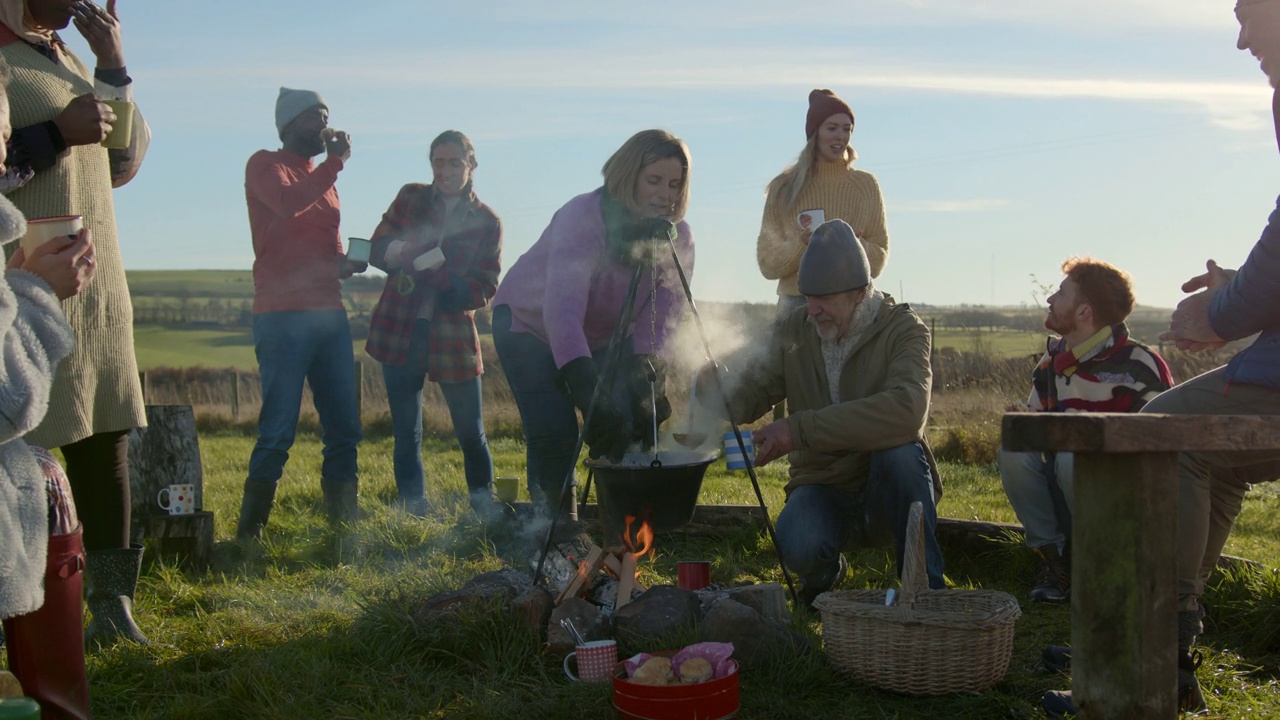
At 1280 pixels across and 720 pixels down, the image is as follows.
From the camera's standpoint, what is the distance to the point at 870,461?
13.4 ft

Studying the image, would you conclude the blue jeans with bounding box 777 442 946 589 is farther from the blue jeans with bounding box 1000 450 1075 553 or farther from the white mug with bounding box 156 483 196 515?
the white mug with bounding box 156 483 196 515

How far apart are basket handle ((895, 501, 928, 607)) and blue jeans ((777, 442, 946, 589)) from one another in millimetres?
460

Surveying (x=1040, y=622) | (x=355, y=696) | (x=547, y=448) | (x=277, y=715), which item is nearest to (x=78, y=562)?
(x=277, y=715)

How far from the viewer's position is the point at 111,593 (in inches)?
140

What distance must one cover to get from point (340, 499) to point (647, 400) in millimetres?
2114

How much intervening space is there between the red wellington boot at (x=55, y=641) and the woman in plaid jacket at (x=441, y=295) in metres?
3.12

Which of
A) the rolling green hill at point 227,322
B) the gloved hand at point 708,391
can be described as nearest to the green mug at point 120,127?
the gloved hand at point 708,391

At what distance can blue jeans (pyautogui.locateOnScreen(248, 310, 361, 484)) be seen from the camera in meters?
5.23

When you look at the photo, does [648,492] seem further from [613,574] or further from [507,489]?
[507,489]

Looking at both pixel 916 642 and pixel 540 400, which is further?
pixel 540 400

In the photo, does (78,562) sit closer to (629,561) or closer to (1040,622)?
(629,561)

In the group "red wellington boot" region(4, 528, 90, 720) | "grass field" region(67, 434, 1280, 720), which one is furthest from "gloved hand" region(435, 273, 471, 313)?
"red wellington boot" region(4, 528, 90, 720)

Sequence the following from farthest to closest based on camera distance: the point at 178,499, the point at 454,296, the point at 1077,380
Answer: the point at 454,296
the point at 178,499
the point at 1077,380

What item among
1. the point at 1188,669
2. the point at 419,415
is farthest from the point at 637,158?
the point at 1188,669
